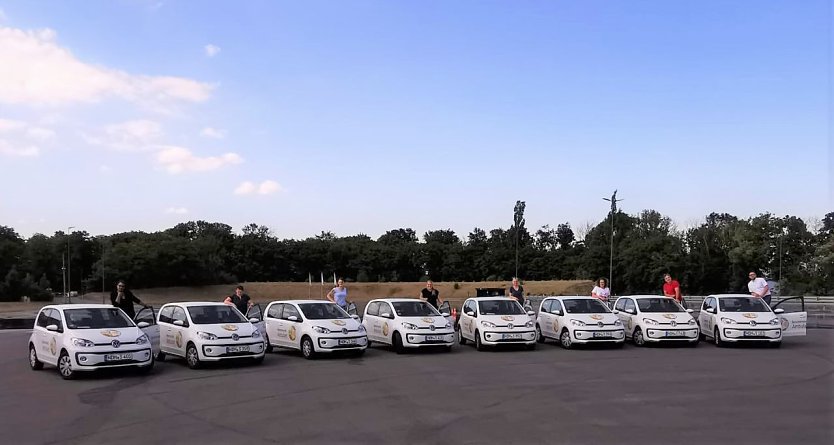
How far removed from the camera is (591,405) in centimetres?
1077

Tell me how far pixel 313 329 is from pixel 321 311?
93cm

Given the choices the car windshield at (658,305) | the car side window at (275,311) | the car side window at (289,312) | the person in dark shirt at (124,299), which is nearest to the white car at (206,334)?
the person in dark shirt at (124,299)

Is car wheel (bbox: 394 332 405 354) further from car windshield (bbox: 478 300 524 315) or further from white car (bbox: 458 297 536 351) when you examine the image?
car windshield (bbox: 478 300 524 315)

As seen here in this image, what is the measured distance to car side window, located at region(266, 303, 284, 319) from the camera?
1905 cm

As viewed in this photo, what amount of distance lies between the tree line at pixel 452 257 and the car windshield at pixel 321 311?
Result: 57122 mm

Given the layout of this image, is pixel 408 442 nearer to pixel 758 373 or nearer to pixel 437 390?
pixel 437 390

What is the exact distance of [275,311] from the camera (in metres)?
19.3

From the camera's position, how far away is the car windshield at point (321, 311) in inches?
710

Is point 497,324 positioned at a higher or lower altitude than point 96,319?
lower

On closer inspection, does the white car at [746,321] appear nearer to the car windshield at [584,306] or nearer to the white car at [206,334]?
the car windshield at [584,306]

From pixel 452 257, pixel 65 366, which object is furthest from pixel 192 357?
pixel 452 257

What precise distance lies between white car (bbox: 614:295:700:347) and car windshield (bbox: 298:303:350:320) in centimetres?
772

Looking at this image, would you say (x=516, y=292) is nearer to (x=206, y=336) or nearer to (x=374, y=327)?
(x=374, y=327)

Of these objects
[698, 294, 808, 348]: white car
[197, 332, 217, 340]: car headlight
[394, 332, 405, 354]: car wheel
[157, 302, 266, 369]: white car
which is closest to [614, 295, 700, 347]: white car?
[698, 294, 808, 348]: white car
